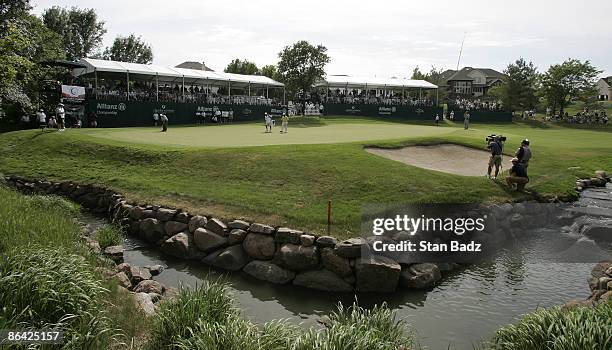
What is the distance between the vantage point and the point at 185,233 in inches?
619

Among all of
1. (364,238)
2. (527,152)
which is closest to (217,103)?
(527,152)

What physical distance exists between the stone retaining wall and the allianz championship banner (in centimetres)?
2298

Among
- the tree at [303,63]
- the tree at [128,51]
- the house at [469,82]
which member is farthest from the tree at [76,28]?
the house at [469,82]

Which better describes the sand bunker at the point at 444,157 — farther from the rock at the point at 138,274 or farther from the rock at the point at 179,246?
the rock at the point at 138,274

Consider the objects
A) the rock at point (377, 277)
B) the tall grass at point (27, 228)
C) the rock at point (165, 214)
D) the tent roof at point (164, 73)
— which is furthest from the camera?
the tent roof at point (164, 73)

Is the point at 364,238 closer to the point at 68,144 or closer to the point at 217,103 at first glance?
the point at 68,144

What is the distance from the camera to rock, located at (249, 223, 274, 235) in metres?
Result: 14.3

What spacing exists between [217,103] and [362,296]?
39096mm

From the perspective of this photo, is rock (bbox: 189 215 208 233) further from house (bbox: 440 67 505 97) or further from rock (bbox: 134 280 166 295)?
house (bbox: 440 67 505 97)

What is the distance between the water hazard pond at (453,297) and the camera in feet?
35.4

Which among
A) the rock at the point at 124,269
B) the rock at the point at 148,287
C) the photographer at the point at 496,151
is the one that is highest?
the photographer at the point at 496,151

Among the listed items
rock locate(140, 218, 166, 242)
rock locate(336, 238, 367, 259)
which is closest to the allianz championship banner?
rock locate(140, 218, 166, 242)

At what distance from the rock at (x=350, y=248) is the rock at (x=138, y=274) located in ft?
16.3

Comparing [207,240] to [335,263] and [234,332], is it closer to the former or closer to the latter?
[335,263]
